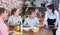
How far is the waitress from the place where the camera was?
1015mm

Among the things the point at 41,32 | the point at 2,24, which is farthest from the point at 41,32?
the point at 2,24

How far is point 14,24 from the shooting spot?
101 cm

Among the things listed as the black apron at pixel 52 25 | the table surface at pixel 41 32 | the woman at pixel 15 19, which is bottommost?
the table surface at pixel 41 32

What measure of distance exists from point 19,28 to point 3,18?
13 cm

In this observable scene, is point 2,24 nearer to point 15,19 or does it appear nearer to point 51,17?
point 15,19

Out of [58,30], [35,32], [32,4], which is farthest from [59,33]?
[32,4]

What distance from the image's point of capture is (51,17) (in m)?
1.02

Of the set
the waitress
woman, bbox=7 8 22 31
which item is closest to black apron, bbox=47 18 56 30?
the waitress

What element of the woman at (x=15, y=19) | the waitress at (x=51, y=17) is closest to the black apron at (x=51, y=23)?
the waitress at (x=51, y=17)

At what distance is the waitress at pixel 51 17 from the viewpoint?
101 centimetres

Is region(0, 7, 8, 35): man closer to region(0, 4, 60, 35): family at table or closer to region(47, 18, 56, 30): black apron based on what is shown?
region(0, 4, 60, 35): family at table

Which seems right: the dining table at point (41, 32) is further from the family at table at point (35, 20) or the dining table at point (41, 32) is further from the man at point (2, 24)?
the man at point (2, 24)

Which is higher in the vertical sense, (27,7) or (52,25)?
(27,7)

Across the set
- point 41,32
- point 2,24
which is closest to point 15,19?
point 2,24
